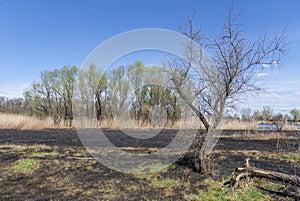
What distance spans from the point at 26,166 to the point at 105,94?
518 inches

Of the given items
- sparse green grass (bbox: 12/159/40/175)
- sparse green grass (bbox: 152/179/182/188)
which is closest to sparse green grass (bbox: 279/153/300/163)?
sparse green grass (bbox: 152/179/182/188)

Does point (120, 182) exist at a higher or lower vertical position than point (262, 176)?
lower

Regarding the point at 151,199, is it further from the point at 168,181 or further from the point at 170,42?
the point at 170,42

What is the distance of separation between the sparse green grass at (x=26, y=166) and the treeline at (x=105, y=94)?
3.85m

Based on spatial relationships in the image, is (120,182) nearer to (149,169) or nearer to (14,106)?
(149,169)

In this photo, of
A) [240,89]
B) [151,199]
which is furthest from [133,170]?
[240,89]

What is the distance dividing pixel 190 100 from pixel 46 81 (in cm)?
2027

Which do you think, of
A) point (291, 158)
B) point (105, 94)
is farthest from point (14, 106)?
point (291, 158)

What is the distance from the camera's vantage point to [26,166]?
12.3ft

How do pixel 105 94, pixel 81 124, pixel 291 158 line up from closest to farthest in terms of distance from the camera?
pixel 291 158 < pixel 81 124 < pixel 105 94

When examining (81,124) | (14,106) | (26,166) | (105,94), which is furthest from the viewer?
(14,106)

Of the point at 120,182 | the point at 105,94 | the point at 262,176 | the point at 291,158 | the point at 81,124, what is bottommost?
the point at 120,182

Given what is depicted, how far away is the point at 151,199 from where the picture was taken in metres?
2.50

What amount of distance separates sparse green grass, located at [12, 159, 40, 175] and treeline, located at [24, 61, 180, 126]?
385 centimetres
